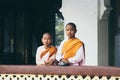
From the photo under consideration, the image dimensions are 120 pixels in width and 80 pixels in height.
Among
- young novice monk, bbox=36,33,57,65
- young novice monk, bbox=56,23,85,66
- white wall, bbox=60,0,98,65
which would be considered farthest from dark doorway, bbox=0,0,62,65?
young novice monk, bbox=56,23,85,66

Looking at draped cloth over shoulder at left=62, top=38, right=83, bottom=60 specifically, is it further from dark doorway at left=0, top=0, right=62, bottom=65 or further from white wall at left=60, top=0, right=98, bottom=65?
dark doorway at left=0, top=0, right=62, bottom=65

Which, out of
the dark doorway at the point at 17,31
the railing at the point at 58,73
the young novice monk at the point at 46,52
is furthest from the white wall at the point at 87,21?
the dark doorway at the point at 17,31

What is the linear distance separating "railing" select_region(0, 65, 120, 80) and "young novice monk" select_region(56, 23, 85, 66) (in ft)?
0.58

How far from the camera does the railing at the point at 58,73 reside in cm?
591

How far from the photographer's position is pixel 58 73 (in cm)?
607

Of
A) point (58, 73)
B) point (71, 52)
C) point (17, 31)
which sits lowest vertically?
point (58, 73)

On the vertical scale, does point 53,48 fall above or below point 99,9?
below

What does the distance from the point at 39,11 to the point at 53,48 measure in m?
5.74

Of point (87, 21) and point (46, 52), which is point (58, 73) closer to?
point (46, 52)

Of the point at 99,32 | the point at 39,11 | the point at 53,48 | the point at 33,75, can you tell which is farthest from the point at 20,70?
the point at 39,11

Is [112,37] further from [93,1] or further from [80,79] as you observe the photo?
[80,79]

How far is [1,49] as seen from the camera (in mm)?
11562

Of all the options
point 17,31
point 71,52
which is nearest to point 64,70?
point 71,52

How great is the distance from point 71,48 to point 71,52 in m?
0.06
